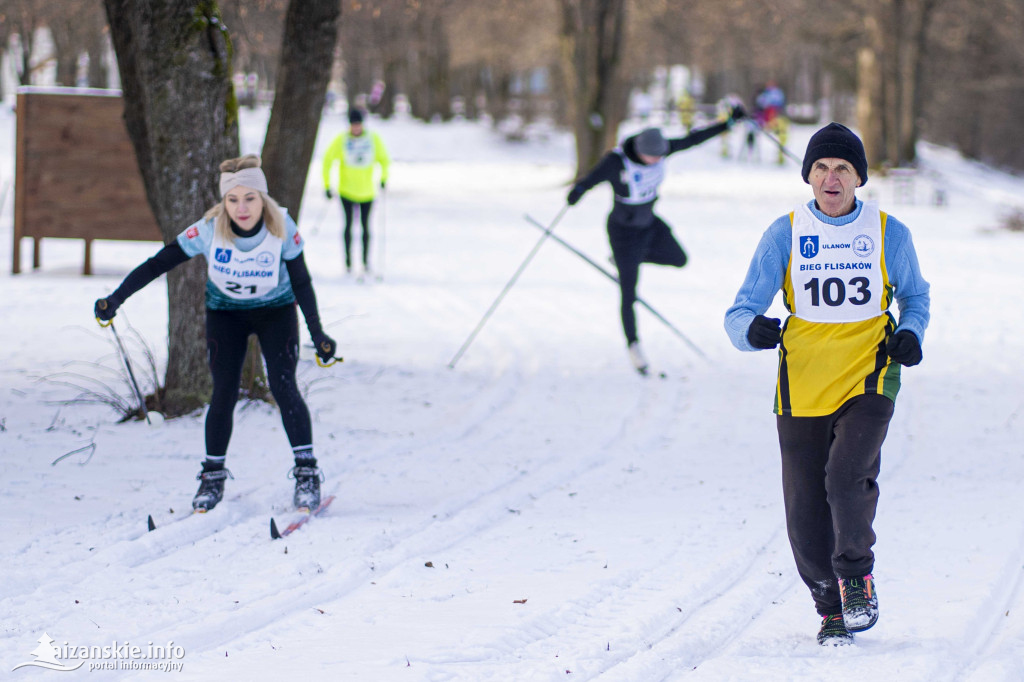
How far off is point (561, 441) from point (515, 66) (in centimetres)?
4220

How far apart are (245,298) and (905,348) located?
2.79 metres

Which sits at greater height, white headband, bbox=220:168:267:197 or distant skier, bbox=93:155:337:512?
white headband, bbox=220:168:267:197

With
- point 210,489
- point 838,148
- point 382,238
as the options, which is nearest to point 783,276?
point 838,148

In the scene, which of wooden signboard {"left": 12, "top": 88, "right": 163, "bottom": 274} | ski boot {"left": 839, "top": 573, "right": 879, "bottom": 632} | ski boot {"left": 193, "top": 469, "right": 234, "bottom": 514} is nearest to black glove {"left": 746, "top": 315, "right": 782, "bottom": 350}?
ski boot {"left": 839, "top": 573, "right": 879, "bottom": 632}

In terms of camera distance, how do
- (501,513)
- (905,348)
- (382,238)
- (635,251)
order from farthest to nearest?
(382,238) < (635,251) < (501,513) < (905,348)

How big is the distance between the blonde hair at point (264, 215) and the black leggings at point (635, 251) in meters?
3.89

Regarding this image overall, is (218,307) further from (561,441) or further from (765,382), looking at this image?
(765,382)

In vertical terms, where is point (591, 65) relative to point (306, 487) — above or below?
above

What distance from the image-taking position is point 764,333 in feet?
12.0

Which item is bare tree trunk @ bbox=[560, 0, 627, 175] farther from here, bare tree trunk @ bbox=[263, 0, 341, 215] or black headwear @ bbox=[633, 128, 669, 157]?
bare tree trunk @ bbox=[263, 0, 341, 215]

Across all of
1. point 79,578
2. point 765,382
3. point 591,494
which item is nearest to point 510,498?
point 591,494

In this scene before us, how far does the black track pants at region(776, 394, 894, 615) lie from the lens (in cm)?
369

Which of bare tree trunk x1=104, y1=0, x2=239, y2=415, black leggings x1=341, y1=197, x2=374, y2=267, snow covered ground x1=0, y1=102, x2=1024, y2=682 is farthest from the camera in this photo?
black leggings x1=341, y1=197, x2=374, y2=267

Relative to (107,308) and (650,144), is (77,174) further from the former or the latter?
(107,308)
